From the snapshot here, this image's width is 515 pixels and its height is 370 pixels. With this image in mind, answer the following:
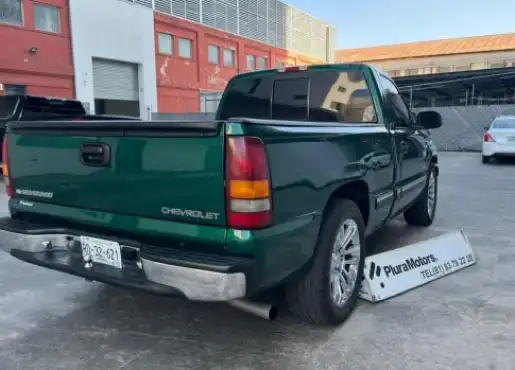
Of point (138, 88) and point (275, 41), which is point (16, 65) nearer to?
point (138, 88)

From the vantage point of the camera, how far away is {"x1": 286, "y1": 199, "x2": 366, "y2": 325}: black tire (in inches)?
111

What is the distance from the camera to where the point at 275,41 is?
36.6m

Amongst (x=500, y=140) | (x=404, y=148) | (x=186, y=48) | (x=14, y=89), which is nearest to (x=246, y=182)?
(x=404, y=148)

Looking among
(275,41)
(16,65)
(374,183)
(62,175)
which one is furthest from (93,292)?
(275,41)

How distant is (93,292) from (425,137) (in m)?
3.98

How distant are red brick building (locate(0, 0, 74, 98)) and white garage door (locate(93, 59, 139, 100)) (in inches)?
66.2

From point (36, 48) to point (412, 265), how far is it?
20.2 m

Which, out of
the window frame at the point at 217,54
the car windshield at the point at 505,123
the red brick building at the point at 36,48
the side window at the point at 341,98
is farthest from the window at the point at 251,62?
the side window at the point at 341,98

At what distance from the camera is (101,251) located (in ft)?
8.66

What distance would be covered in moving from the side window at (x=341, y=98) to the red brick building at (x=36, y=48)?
18.2 meters

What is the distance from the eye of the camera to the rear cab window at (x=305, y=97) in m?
4.08

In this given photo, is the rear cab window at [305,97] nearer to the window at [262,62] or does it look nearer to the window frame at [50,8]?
the window frame at [50,8]

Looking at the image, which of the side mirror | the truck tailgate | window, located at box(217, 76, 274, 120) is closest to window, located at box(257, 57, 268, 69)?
the side mirror

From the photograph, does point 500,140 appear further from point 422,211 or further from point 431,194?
point 422,211
